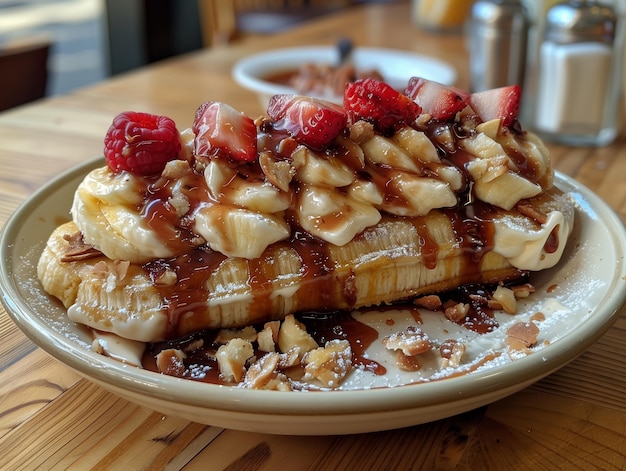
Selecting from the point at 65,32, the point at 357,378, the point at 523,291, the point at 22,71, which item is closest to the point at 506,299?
the point at 523,291

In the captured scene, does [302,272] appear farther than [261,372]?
Yes

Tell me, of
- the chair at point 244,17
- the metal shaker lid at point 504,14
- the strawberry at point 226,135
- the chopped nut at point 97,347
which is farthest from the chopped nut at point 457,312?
the chair at point 244,17

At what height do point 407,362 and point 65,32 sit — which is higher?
point 407,362

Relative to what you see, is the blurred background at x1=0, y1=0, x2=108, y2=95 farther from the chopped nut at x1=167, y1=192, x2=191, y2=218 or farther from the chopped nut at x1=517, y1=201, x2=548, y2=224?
the chopped nut at x1=517, y1=201, x2=548, y2=224

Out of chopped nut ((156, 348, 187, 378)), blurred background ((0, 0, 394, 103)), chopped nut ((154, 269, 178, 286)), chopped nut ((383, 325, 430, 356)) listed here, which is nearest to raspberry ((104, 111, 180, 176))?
chopped nut ((154, 269, 178, 286))

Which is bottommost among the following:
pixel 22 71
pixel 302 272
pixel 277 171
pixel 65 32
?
pixel 65 32

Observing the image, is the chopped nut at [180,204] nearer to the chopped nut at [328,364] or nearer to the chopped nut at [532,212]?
the chopped nut at [328,364]

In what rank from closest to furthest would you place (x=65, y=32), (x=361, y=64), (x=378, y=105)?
(x=378, y=105), (x=361, y=64), (x=65, y=32)

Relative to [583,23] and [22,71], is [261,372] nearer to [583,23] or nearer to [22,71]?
[583,23]
